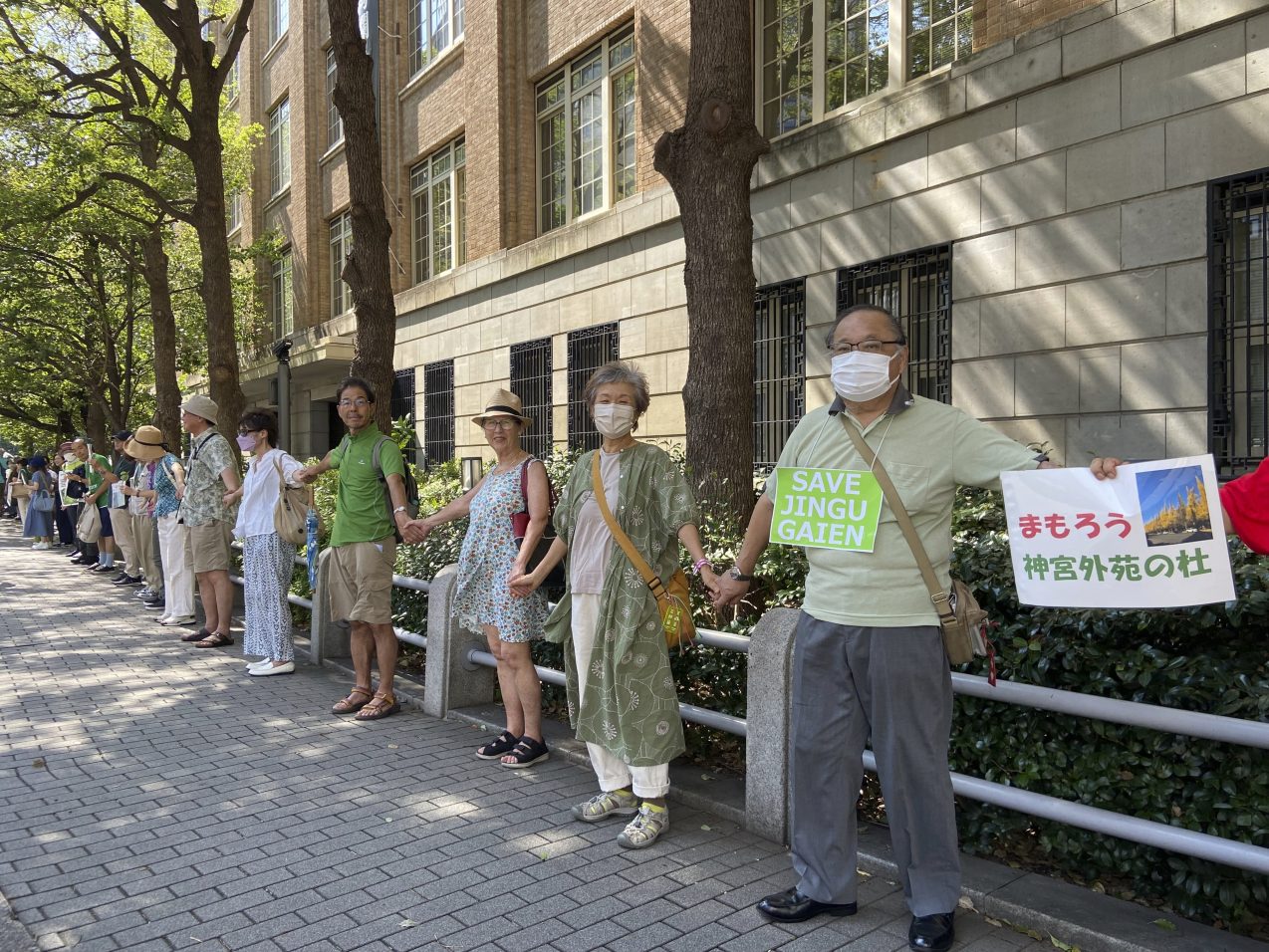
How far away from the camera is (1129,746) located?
3.44 m

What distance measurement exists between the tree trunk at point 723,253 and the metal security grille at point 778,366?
Result: 5165 mm

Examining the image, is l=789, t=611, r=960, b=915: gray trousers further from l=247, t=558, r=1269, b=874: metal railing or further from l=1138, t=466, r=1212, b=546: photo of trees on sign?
l=1138, t=466, r=1212, b=546: photo of trees on sign

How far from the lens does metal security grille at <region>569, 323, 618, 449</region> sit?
48.9 ft

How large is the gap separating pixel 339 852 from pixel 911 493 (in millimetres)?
2818

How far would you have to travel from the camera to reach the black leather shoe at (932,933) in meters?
3.26

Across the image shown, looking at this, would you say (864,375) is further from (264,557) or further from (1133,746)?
(264,557)

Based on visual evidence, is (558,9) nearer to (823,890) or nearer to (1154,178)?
(1154,178)

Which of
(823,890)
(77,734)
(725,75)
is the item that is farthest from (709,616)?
(77,734)

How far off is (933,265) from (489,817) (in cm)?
765

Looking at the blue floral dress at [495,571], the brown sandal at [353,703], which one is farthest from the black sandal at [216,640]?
the blue floral dress at [495,571]

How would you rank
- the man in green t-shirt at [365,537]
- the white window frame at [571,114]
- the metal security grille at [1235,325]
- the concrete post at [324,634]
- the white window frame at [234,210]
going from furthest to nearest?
1. the white window frame at [234,210]
2. the white window frame at [571,114]
3. the concrete post at [324,634]
4. the metal security grille at [1235,325]
5. the man in green t-shirt at [365,537]

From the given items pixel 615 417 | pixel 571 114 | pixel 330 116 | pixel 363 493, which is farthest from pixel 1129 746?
pixel 330 116

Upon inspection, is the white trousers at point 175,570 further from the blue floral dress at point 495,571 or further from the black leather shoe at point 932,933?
the black leather shoe at point 932,933

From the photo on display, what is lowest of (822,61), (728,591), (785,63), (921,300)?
(728,591)
